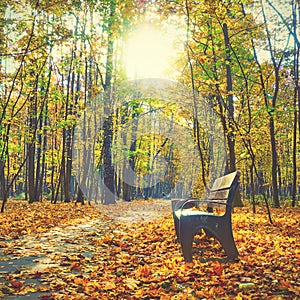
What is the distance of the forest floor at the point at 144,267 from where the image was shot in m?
3.42

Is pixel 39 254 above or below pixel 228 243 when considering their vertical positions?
below

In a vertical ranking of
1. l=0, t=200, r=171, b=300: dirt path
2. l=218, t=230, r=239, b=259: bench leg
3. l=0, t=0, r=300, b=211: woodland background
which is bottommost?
l=0, t=200, r=171, b=300: dirt path

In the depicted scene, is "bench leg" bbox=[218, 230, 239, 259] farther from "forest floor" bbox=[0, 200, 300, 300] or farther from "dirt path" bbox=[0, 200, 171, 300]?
"dirt path" bbox=[0, 200, 171, 300]

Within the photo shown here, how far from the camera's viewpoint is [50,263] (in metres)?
4.77

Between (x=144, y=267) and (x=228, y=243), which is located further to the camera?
(x=228, y=243)

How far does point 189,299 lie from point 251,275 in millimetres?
1012

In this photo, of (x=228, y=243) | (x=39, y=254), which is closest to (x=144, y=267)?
(x=228, y=243)

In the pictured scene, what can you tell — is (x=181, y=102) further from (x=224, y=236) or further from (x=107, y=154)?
(x=224, y=236)

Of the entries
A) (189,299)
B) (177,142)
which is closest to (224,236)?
(189,299)

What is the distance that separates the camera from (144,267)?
14.4 ft

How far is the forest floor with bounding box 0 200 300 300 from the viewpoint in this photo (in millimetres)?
3420

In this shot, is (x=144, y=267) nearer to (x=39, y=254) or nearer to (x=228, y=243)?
(x=228, y=243)

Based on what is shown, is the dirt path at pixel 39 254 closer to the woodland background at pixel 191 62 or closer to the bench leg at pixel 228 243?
the bench leg at pixel 228 243

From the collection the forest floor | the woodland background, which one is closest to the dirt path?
the forest floor
